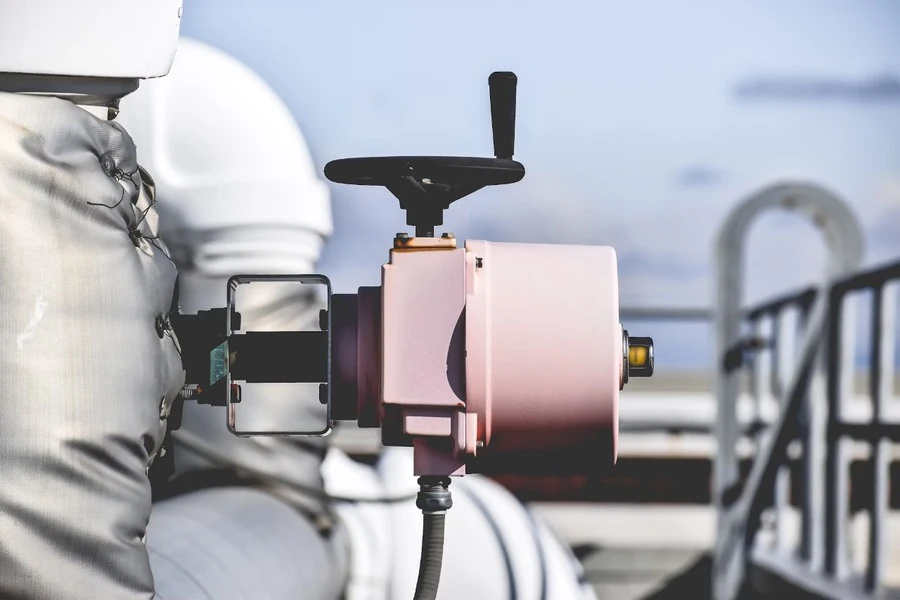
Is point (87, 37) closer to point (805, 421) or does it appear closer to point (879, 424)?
point (879, 424)

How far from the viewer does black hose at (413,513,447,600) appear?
75cm

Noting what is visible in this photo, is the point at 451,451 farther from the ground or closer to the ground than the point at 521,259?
closer to the ground

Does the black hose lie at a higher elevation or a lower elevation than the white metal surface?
lower

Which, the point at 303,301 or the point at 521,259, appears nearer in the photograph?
the point at 521,259

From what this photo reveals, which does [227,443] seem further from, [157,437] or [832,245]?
[832,245]

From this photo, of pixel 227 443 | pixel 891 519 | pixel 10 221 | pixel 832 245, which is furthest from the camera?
pixel 891 519

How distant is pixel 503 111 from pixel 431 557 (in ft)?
1.02

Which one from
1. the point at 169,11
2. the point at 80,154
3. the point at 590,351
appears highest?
the point at 169,11

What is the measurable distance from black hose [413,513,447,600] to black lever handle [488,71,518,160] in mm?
253

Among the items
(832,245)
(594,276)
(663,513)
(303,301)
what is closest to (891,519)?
(663,513)

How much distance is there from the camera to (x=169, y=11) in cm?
73

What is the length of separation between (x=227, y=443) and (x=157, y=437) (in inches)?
32.0

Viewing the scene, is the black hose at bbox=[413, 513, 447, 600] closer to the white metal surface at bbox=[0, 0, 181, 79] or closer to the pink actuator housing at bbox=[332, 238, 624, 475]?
the pink actuator housing at bbox=[332, 238, 624, 475]

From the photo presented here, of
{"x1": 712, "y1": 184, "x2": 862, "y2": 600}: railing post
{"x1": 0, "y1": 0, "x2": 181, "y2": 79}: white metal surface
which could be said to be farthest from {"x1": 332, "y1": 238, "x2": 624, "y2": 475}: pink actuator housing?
{"x1": 712, "y1": 184, "x2": 862, "y2": 600}: railing post
